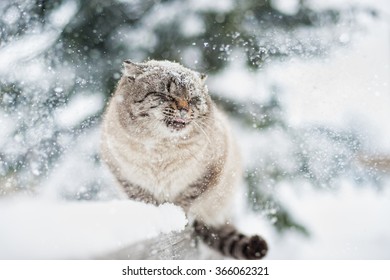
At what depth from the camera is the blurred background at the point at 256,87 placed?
79.3 inches

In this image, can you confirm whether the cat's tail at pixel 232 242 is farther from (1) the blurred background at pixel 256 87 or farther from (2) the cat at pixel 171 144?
(1) the blurred background at pixel 256 87

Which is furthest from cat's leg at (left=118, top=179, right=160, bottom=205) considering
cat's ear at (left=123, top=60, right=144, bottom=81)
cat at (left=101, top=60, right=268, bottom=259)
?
cat's ear at (left=123, top=60, right=144, bottom=81)

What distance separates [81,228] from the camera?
1.44 m

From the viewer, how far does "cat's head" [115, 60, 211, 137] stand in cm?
159

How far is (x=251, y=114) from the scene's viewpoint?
2.06 meters

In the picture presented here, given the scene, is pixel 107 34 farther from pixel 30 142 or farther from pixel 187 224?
pixel 187 224

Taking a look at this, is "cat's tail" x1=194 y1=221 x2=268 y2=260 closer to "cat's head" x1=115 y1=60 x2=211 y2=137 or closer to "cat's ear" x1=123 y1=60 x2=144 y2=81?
"cat's head" x1=115 y1=60 x2=211 y2=137

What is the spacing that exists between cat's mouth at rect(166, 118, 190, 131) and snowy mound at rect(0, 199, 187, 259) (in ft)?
1.01

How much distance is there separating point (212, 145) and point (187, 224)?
34 cm

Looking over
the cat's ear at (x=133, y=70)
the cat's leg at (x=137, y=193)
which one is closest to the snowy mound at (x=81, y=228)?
the cat's leg at (x=137, y=193)

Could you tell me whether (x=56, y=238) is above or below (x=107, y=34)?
below

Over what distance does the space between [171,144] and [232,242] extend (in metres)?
0.44

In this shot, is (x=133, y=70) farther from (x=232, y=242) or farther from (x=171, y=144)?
(x=232, y=242)
